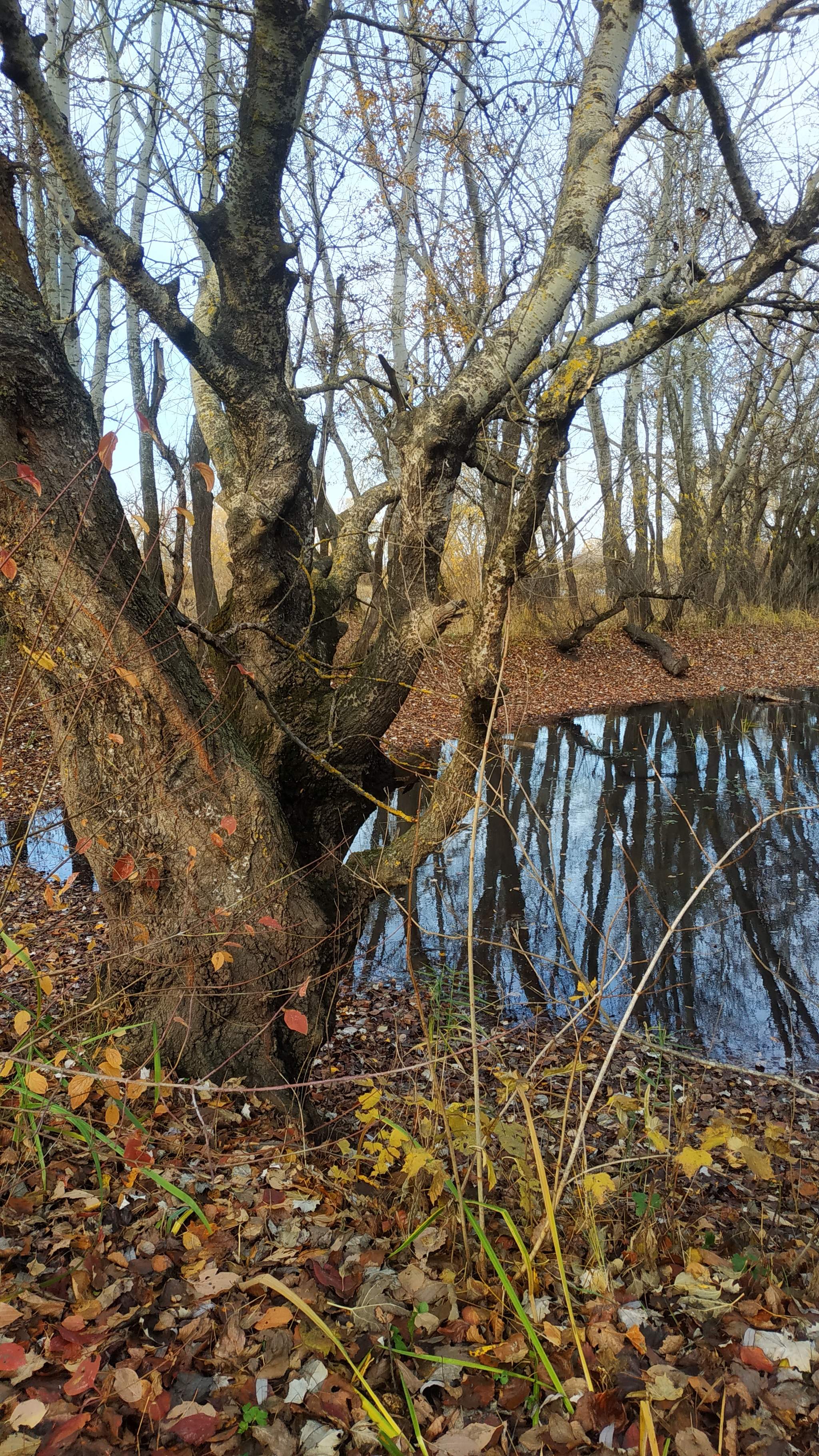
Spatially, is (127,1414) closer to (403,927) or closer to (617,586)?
(403,927)

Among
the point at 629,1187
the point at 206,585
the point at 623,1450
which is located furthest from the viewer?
the point at 206,585

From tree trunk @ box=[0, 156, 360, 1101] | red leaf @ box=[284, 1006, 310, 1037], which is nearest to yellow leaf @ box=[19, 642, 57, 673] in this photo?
tree trunk @ box=[0, 156, 360, 1101]

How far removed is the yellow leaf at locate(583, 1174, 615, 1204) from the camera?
2.25 m

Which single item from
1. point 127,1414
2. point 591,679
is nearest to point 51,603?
point 127,1414

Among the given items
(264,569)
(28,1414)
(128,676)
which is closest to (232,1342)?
(28,1414)

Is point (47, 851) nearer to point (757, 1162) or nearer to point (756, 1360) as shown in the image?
point (757, 1162)

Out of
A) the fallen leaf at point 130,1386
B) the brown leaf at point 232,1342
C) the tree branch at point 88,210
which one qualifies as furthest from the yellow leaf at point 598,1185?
the tree branch at point 88,210

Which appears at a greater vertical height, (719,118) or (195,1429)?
(719,118)

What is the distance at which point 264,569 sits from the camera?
4.86m

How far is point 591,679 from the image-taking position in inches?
622

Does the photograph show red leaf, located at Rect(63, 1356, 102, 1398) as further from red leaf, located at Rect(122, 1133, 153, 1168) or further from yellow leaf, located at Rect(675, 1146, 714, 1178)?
yellow leaf, located at Rect(675, 1146, 714, 1178)

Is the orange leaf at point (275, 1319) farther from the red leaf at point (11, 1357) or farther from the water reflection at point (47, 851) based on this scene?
the water reflection at point (47, 851)

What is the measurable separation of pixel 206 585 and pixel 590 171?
9225 mm

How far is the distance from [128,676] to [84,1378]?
2.14 metres
